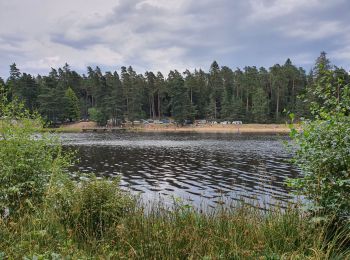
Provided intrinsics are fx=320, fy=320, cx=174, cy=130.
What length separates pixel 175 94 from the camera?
330ft

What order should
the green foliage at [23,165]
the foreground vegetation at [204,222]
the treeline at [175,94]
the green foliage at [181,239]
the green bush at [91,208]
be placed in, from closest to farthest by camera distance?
the green foliage at [181,239] → the foreground vegetation at [204,222] → the green bush at [91,208] → the green foliage at [23,165] → the treeline at [175,94]

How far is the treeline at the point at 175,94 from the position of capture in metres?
100

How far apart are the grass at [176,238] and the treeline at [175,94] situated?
9142 centimetres

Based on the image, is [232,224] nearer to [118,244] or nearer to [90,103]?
[118,244]

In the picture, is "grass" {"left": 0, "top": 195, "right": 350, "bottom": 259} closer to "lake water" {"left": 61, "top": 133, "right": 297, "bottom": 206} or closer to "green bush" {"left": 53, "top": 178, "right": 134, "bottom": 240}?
"green bush" {"left": 53, "top": 178, "right": 134, "bottom": 240}

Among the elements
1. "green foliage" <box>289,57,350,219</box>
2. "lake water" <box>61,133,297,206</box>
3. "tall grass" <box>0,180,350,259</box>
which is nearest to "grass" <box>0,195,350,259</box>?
"tall grass" <box>0,180,350,259</box>

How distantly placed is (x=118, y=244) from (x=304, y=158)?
3664 millimetres

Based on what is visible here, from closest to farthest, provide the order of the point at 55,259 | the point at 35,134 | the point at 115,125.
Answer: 1. the point at 55,259
2. the point at 35,134
3. the point at 115,125

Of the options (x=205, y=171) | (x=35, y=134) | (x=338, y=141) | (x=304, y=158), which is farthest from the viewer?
(x=205, y=171)

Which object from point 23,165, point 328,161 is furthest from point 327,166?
point 23,165

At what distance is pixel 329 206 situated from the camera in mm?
5207

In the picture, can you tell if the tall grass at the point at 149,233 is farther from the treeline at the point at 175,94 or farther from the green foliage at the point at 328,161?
the treeline at the point at 175,94

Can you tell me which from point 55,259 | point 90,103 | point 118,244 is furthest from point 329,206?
point 90,103

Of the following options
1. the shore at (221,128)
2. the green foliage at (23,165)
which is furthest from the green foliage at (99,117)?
the green foliage at (23,165)
